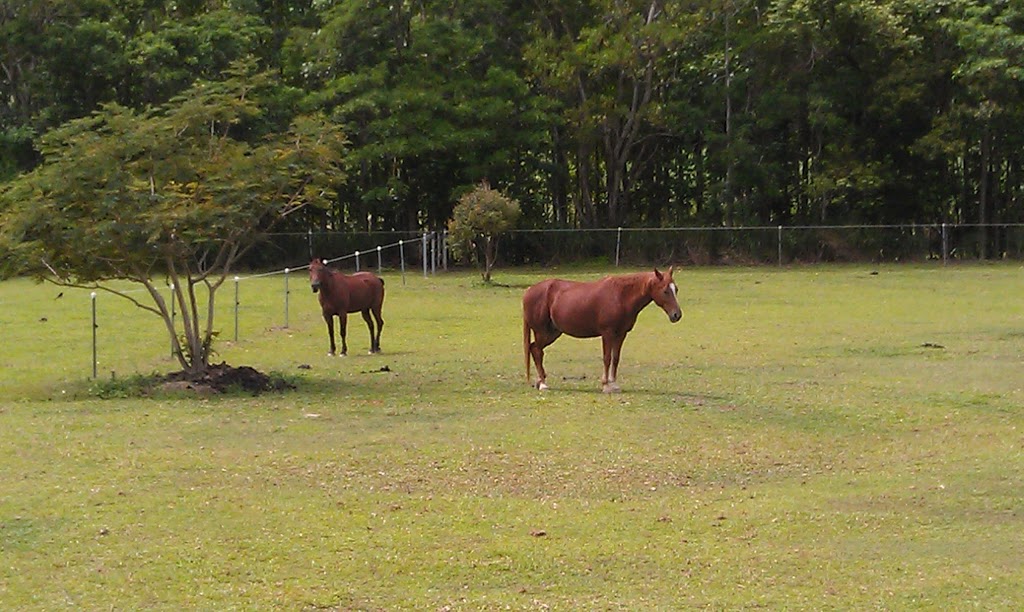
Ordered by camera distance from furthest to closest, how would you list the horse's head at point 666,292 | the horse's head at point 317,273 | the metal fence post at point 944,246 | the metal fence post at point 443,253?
the metal fence post at point 443,253
the metal fence post at point 944,246
the horse's head at point 317,273
the horse's head at point 666,292

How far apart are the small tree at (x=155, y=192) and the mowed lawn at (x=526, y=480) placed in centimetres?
181

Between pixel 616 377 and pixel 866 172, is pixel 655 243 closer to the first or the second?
pixel 866 172

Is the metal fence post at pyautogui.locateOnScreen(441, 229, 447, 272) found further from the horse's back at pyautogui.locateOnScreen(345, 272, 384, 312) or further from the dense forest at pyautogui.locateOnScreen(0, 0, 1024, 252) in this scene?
the horse's back at pyautogui.locateOnScreen(345, 272, 384, 312)

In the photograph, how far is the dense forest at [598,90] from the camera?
47.6m

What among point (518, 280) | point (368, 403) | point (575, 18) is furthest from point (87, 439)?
point (575, 18)

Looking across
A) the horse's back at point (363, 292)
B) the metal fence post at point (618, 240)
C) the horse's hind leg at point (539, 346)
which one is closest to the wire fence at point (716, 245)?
the metal fence post at point (618, 240)

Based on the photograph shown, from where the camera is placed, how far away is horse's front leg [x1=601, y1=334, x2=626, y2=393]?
17094 mm

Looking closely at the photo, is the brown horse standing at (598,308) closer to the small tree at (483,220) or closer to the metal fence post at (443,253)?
the small tree at (483,220)

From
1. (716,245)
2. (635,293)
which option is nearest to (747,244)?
(716,245)

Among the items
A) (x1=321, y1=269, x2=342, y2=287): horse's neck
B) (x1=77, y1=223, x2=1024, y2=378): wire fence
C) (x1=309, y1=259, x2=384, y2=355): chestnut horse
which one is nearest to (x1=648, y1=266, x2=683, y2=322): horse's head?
(x1=309, y1=259, x2=384, y2=355): chestnut horse

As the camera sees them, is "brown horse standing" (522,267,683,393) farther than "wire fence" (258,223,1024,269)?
No

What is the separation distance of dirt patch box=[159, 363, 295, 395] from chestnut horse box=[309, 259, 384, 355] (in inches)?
159

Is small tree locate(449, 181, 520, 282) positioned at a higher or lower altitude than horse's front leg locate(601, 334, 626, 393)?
higher

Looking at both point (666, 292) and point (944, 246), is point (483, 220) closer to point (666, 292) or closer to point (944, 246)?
point (944, 246)
